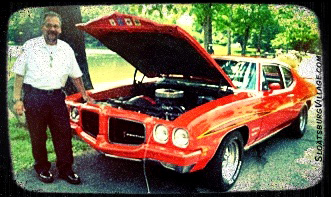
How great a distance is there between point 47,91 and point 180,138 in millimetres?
1215

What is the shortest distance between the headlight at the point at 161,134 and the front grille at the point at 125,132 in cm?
19

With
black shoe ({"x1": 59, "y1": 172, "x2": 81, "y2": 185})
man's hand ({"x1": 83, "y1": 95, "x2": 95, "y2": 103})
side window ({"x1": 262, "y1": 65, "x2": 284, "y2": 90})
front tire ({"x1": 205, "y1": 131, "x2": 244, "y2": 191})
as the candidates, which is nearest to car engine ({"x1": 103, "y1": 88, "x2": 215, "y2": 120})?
man's hand ({"x1": 83, "y1": 95, "x2": 95, "y2": 103})

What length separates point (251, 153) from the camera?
Answer: 386 centimetres

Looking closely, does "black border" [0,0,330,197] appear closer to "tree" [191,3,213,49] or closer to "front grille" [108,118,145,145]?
"tree" [191,3,213,49]

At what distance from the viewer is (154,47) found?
3.76m

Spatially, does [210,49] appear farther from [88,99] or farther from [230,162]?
[88,99]

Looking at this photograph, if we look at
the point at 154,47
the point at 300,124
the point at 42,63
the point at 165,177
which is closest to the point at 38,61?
the point at 42,63

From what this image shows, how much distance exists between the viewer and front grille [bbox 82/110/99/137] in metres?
3.56

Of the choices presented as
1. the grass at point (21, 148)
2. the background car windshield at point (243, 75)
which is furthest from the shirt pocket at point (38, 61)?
the background car windshield at point (243, 75)

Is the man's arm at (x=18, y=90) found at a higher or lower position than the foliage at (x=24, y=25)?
lower

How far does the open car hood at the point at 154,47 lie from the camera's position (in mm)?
3209

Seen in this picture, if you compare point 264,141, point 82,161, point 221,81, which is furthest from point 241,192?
point 82,161

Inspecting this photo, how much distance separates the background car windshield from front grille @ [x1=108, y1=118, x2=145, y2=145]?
1158 millimetres

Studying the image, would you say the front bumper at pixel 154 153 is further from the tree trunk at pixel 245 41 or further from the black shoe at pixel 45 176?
the tree trunk at pixel 245 41
